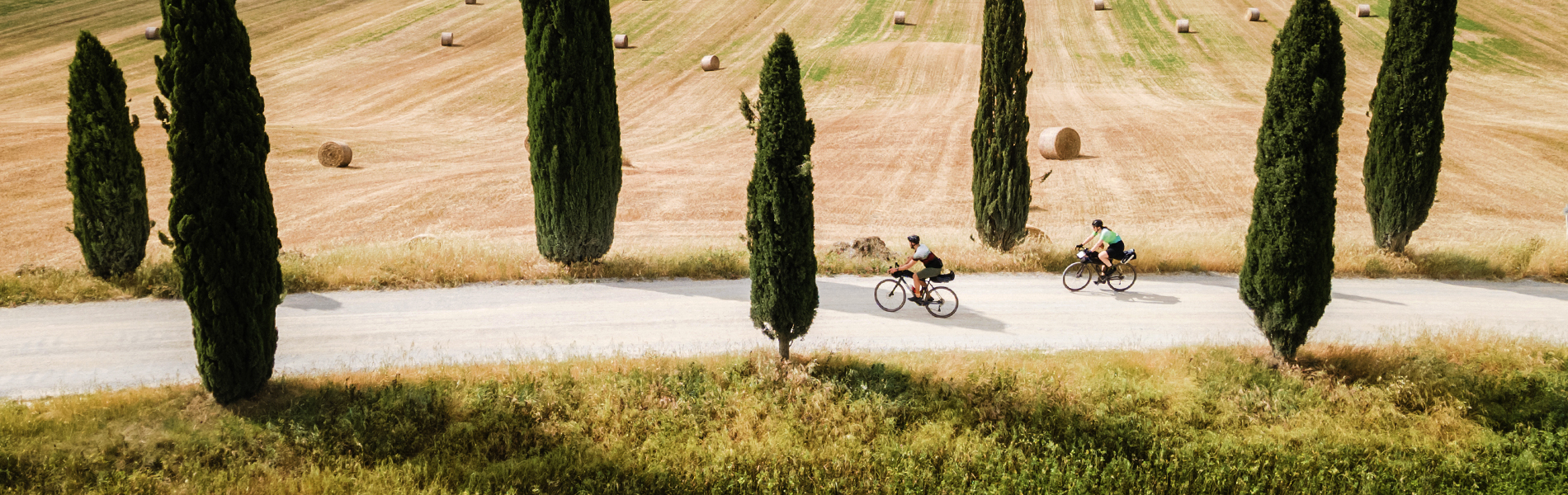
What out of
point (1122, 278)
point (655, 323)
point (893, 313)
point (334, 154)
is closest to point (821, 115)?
point (334, 154)

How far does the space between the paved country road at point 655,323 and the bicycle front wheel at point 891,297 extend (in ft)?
0.71

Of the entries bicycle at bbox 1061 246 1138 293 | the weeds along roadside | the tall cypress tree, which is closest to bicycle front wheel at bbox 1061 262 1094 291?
bicycle at bbox 1061 246 1138 293

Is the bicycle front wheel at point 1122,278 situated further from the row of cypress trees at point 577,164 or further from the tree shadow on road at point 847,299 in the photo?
the row of cypress trees at point 577,164

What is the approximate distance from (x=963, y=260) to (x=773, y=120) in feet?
25.2

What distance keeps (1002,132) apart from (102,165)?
15.5 metres

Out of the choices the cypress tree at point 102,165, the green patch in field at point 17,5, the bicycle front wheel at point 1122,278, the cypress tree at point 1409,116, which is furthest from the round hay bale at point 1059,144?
the green patch in field at point 17,5

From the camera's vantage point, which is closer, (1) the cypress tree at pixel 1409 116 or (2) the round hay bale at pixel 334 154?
(1) the cypress tree at pixel 1409 116

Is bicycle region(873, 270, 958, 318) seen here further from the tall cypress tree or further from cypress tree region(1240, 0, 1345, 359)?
the tall cypress tree

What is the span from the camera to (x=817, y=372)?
437 inches

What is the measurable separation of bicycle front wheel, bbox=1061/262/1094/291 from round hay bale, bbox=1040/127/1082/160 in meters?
14.3

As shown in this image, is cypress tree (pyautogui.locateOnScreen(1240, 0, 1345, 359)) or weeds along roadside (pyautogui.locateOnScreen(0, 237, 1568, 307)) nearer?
cypress tree (pyautogui.locateOnScreen(1240, 0, 1345, 359))

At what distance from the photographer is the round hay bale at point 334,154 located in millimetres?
30031

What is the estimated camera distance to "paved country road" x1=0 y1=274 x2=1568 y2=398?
11836 mm

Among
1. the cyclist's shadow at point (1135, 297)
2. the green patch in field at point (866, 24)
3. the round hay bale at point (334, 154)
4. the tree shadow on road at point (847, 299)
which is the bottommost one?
the round hay bale at point (334, 154)
